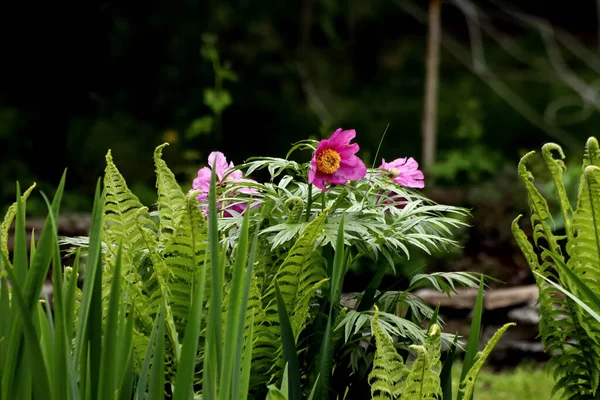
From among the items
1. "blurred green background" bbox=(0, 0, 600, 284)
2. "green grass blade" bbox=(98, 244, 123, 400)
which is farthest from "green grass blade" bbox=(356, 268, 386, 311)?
"blurred green background" bbox=(0, 0, 600, 284)

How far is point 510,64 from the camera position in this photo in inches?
337

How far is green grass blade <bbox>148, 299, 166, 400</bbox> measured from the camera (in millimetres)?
1275

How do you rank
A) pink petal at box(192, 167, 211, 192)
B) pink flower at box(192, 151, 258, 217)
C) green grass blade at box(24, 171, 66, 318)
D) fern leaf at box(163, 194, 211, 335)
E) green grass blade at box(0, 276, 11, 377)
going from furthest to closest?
pink petal at box(192, 167, 211, 192), pink flower at box(192, 151, 258, 217), fern leaf at box(163, 194, 211, 335), green grass blade at box(0, 276, 11, 377), green grass blade at box(24, 171, 66, 318)

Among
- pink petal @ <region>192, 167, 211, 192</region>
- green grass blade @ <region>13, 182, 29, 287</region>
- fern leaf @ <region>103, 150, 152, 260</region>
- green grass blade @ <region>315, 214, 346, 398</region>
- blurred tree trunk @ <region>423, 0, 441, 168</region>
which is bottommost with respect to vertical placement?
green grass blade @ <region>315, 214, 346, 398</region>

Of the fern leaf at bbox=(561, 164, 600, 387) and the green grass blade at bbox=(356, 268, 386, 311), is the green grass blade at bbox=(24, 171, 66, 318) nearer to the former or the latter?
the green grass blade at bbox=(356, 268, 386, 311)

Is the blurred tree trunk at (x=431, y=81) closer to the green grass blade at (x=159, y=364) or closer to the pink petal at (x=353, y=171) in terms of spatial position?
the pink petal at (x=353, y=171)

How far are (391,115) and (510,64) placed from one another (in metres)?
1.55

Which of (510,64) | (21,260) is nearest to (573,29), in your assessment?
(510,64)

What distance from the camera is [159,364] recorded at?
1.29m

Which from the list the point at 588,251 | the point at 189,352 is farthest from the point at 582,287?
the point at 189,352

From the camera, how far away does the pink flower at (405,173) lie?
1.82 m

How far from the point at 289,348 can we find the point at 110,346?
337 mm

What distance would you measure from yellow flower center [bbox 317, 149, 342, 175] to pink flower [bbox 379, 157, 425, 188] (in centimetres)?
17

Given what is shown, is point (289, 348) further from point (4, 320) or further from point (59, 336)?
point (4, 320)
